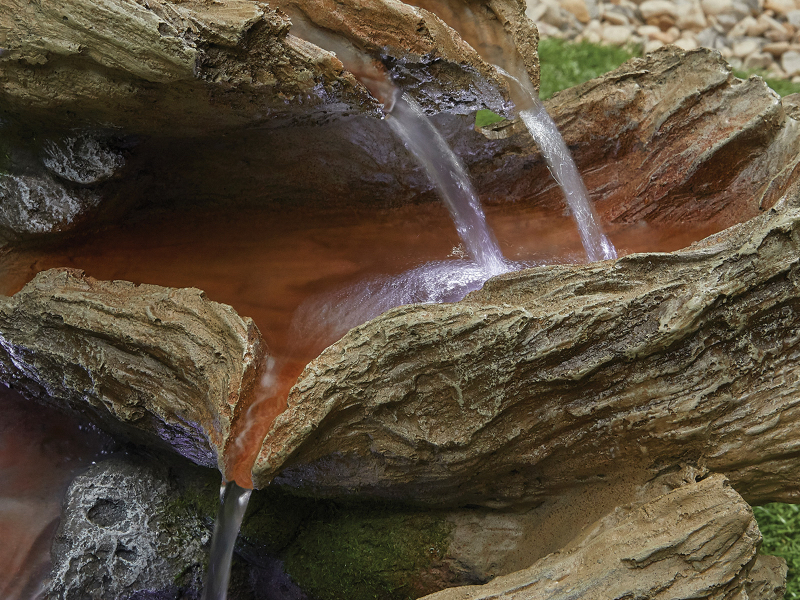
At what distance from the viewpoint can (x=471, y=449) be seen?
214cm

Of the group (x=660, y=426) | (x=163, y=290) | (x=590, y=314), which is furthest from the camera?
(x=163, y=290)

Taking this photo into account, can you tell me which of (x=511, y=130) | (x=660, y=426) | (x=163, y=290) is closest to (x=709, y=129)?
(x=511, y=130)

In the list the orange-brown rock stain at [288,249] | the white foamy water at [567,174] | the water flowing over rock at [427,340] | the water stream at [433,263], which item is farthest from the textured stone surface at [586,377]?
the white foamy water at [567,174]

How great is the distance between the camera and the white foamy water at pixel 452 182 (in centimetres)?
281

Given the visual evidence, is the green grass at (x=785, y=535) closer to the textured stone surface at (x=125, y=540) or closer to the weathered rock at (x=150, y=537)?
the weathered rock at (x=150, y=537)

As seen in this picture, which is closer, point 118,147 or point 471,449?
point 471,449

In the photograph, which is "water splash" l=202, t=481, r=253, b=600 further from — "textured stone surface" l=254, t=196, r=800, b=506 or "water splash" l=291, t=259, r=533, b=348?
"water splash" l=291, t=259, r=533, b=348

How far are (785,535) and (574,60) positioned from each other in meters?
3.38

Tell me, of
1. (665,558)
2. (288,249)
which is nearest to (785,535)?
(665,558)

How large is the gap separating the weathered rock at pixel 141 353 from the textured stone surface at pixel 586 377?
0.26m

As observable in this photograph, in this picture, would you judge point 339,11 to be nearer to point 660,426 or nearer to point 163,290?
point 163,290

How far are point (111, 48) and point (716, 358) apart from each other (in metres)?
2.02

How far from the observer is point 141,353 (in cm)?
227

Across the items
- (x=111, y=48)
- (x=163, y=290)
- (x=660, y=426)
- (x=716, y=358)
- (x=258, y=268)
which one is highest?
(x=111, y=48)
